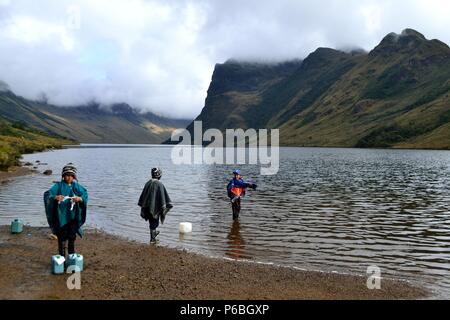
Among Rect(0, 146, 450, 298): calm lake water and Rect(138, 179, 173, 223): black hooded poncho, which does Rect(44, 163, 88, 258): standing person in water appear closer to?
Rect(138, 179, 173, 223): black hooded poncho

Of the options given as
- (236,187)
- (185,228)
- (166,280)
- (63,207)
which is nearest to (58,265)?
(63,207)

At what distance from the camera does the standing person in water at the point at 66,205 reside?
47.6 ft

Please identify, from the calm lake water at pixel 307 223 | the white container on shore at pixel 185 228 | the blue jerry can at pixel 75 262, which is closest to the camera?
the blue jerry can at pixel 75 262

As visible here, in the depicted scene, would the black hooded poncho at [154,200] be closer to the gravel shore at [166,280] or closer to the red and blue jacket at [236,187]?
the gravel shore at [166,280]

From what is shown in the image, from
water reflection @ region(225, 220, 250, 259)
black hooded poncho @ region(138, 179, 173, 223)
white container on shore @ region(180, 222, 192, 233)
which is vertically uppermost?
black hooded poncho @ region(138, 179, 173, 223)

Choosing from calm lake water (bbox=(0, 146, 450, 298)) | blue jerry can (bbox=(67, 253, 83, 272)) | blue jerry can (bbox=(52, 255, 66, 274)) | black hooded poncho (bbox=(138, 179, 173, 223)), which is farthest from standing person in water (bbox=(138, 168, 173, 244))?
blue jerry can (bbox=(52, 255, 66, 274))

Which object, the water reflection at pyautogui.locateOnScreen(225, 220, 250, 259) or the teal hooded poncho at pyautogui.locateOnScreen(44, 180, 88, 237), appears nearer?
the teal hooded poncho at pyautogui.locateOnScreen(44, 180, 88, 237)

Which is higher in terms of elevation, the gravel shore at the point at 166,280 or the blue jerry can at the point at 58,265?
the blue jerry can at the point at 58,265

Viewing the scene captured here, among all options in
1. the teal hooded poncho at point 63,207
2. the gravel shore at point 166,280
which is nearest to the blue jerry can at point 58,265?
the gravel shore at point 166,280

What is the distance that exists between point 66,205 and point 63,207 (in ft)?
0.37

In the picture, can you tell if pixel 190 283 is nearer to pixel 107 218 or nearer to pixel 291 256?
pixel 291 256

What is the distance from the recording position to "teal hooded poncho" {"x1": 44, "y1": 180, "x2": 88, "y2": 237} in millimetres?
14531

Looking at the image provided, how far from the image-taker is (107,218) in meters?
29.9
